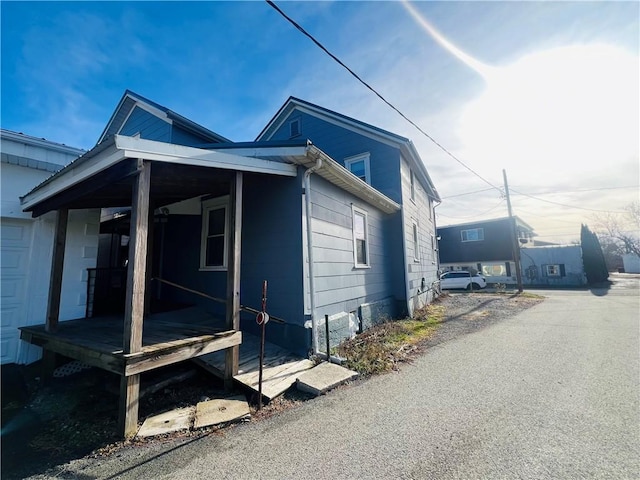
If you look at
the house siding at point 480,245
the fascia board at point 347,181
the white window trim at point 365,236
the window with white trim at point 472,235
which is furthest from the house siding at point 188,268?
the window with white trim at point 472,235

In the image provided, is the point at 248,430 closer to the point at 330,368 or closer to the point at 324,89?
the point at 330,368

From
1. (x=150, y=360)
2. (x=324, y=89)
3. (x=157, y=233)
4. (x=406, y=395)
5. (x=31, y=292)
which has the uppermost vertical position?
(x=324, y=89)

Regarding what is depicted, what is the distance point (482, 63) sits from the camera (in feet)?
19.5

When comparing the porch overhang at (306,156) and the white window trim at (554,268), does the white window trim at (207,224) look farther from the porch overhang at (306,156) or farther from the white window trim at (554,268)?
the white window trim at (554,268)

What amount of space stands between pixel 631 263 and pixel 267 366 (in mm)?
51682

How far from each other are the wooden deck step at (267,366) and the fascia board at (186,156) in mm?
2968

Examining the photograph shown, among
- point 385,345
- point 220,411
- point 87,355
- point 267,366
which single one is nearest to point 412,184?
point 385,345

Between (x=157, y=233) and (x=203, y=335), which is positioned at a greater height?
(x=157, y=233)

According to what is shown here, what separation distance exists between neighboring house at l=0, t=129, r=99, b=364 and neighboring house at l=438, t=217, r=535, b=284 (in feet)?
94.8

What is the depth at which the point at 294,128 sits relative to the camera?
12.6 m

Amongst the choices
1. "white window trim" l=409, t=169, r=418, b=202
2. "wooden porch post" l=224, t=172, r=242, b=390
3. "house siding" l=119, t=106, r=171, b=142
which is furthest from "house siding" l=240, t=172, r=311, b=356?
"white window trim" l=409, t=169, r=418, b=202

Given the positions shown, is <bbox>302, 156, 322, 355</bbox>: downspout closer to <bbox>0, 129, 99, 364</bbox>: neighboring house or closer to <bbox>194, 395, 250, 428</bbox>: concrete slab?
<bbox>194, 395, 250, 428</bbox>: concrete slab

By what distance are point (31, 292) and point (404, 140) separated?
34.0 feet

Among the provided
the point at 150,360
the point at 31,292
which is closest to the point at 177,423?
the point at 150,360
